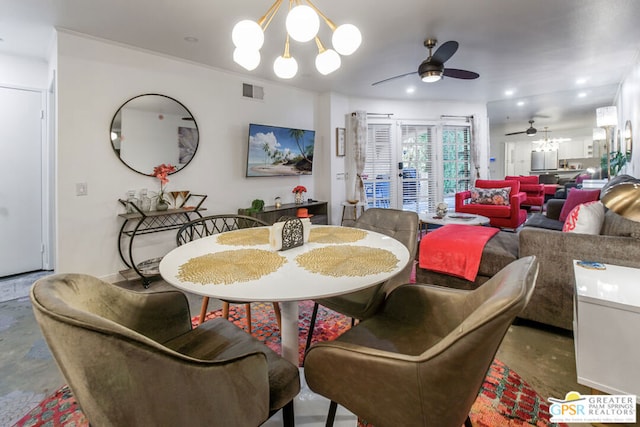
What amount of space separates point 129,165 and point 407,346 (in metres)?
3.36

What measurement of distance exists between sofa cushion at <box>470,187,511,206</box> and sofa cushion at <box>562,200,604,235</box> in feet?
11.1

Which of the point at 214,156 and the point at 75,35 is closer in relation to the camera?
the point at 75,35

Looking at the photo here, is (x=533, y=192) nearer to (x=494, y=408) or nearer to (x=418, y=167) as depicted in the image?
(x=418, y=167)

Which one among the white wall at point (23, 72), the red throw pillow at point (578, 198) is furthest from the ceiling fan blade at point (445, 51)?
the white wall at point (23, 72)

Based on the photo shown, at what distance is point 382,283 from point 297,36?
1286 millimetres

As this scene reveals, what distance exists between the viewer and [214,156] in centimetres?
400

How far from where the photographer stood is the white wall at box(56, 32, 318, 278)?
2.91 m

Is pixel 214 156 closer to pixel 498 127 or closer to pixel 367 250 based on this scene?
pixel 367 250

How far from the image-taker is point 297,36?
1463 millimetres

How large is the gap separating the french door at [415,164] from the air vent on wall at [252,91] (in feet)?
7.76

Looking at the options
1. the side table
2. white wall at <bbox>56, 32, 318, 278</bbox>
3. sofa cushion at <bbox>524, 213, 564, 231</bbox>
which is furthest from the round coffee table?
white wall at <bbox>56, 32, 318, 278</bbox>

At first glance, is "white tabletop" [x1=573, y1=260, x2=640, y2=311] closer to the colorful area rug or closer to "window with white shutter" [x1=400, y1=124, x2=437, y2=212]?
the colorful area rug

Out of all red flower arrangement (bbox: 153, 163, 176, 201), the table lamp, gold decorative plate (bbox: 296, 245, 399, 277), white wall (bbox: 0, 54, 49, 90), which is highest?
white wall (bbox: 0, 54, 49, 90)

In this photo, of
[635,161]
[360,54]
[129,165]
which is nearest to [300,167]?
[360,54]
